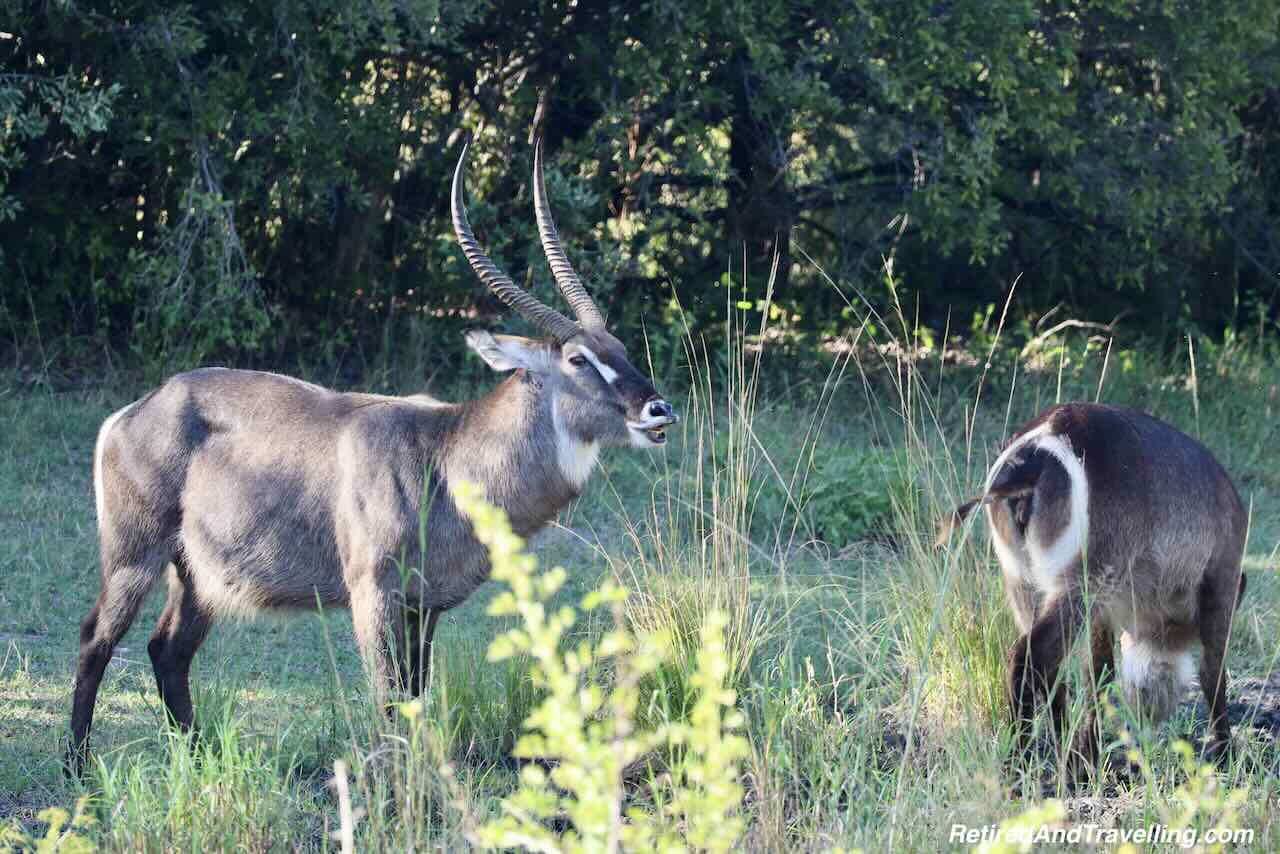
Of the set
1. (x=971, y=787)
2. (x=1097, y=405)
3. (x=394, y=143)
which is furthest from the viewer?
(x=394, y=143)

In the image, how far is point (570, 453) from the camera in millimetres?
4164

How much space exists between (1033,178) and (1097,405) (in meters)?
5.80

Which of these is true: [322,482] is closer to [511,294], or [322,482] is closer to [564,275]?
[511,294]

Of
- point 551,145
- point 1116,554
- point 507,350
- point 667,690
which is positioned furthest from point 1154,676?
point 551,145

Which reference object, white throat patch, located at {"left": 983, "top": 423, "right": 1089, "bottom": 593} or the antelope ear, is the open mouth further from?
white throat patch, located at {"left": 983, "top": 423, "right": 1089, "bottom": 593}

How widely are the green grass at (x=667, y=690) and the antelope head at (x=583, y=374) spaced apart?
16 centimetres

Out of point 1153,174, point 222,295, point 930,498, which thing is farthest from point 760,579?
point 1153,174

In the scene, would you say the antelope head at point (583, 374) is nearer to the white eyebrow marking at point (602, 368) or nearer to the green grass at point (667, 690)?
the white eyebrow marking at point (602, 368)

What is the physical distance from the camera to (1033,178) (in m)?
9.48

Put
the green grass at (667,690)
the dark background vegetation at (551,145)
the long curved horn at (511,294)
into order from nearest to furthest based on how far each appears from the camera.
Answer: the green grass at (667,690) < the long curved horn at (511,294) < the dark background vegetation at (551,145)

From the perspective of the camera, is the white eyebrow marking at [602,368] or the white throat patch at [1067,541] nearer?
the white throat patch at [1067,541]

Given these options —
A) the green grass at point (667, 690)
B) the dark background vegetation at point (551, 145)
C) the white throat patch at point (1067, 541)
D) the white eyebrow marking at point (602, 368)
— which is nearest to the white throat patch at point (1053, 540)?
the white throat patch at point (1067, 541)

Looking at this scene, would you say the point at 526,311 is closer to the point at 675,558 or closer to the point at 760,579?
the point at 675,558

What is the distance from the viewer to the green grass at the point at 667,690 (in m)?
3.20
